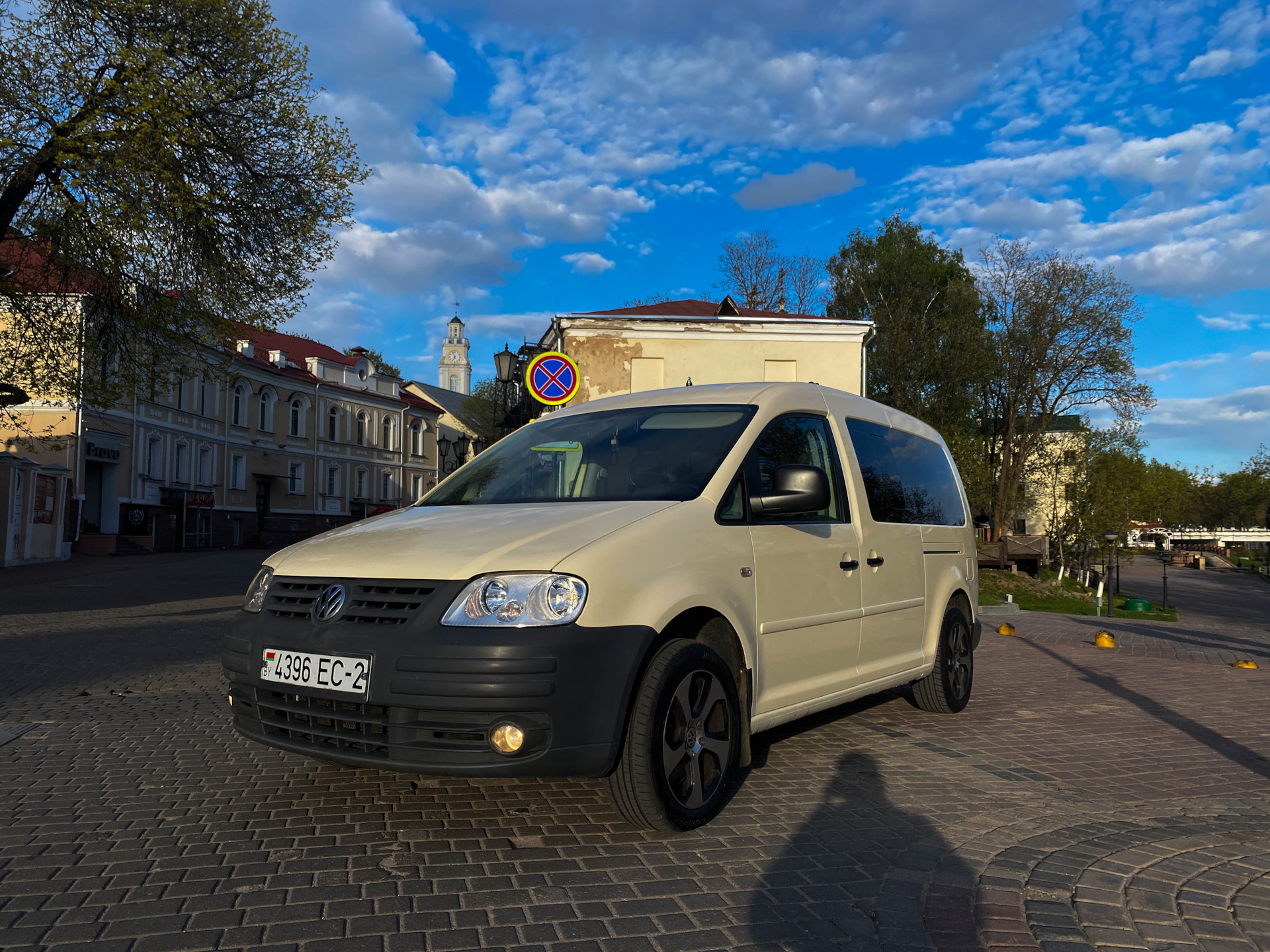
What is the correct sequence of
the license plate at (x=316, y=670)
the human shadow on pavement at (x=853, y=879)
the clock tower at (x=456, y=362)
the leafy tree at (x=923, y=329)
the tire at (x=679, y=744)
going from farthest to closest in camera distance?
the clock tower at (x=456, y=362)
the leafy tree at (x=923, y=329)
the tire at (x=679, y=744)
the license plate at (x=316, y=670)
the human shadow on pavement at (x=853, y=879)

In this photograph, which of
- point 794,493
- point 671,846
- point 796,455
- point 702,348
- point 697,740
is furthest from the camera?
point 702,348

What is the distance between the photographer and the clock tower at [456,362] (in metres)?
124

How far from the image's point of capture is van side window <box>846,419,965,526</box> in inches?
223

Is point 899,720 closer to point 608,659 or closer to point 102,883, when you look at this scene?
point 608,659

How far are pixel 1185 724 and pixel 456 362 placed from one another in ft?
400

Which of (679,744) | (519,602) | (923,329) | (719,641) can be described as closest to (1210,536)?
(923,329)

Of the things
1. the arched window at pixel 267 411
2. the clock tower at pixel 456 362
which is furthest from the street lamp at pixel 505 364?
the clock tower at pixel 456 362

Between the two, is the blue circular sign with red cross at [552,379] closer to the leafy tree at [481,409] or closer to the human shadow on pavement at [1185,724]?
the human shadow on pavement at [1185,724]

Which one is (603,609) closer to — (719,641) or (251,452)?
(719,641)

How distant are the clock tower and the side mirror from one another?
395 ft

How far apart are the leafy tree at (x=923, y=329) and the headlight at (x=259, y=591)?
38.3 m

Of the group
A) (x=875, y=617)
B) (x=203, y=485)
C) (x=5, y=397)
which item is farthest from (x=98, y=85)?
(x=203, y=485)

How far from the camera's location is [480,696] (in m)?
3.42

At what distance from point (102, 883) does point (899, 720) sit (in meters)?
4.86
